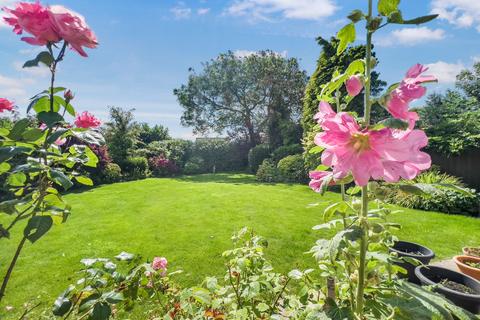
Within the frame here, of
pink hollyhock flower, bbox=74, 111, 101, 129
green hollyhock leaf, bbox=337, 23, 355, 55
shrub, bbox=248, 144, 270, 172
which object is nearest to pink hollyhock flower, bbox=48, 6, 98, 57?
pink hollyhock flower, bbox=74, 111, 101, 129

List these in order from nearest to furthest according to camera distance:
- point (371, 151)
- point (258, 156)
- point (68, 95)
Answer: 1. point (371, 151)
2. point (68, 95)
3. point (258, 156)

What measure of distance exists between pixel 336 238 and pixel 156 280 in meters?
1.11

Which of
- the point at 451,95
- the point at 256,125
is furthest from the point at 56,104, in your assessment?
the point at 451,95

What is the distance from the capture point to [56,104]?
1.04 meters

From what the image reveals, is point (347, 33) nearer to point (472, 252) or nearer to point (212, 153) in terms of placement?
point (472, 252)

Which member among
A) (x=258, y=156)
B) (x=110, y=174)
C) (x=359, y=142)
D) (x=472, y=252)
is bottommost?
(x=472, y=252)

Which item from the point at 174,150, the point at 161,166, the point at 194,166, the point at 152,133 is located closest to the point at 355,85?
the point at 161,166

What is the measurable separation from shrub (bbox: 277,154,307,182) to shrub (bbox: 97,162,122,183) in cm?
691

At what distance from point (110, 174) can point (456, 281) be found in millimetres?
11740

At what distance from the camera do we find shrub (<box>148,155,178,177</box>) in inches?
588

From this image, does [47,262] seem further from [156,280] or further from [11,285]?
[156,280]

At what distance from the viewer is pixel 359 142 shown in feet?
2.17

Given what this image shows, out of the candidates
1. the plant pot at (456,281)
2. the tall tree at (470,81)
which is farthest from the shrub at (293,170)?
the tall tree at (470,81)

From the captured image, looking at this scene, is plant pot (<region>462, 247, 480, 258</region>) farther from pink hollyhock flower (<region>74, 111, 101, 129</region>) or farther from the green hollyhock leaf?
pink hollyhock flower (<region>74, 111, 101, 129</region>)
